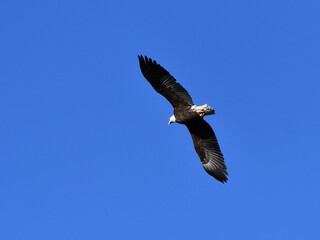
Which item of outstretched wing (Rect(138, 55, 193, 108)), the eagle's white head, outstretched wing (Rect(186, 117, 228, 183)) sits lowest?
outstretched wing (Rect(186, 117, 228, 183))

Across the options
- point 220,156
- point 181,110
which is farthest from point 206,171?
point 181,110

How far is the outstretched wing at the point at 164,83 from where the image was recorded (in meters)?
21.1

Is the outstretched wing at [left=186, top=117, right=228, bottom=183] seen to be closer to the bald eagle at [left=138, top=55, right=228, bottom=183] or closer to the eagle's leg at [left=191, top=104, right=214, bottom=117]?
the bald eagle at [left=138, top=55, right=228, bottom=183]

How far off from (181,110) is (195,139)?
1.21 metres

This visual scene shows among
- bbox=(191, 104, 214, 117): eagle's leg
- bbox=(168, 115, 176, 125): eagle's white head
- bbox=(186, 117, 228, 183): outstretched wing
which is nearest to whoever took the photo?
bbox=(191, 104, 214, 117): eagle's leg

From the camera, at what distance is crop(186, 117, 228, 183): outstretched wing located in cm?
2211

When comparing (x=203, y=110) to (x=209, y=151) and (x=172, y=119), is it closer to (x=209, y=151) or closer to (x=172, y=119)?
(x=172, y=119)

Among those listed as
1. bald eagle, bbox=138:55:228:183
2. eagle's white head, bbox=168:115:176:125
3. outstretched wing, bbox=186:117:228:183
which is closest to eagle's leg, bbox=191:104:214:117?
bald eagle, bbox=138:55:228:183

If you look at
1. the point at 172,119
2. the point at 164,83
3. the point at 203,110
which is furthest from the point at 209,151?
the point at 164,83

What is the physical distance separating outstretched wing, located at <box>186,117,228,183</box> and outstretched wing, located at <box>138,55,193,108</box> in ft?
2.80

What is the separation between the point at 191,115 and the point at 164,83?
3.41 ft

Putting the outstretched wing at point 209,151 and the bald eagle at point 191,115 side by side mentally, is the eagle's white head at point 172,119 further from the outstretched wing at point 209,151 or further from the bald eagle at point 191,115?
the outstretched wing at point 209,151

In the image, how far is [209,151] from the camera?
22422mm

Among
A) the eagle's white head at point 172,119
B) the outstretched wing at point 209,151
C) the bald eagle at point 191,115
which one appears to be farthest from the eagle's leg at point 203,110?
the outstretched wing at point 209,151
